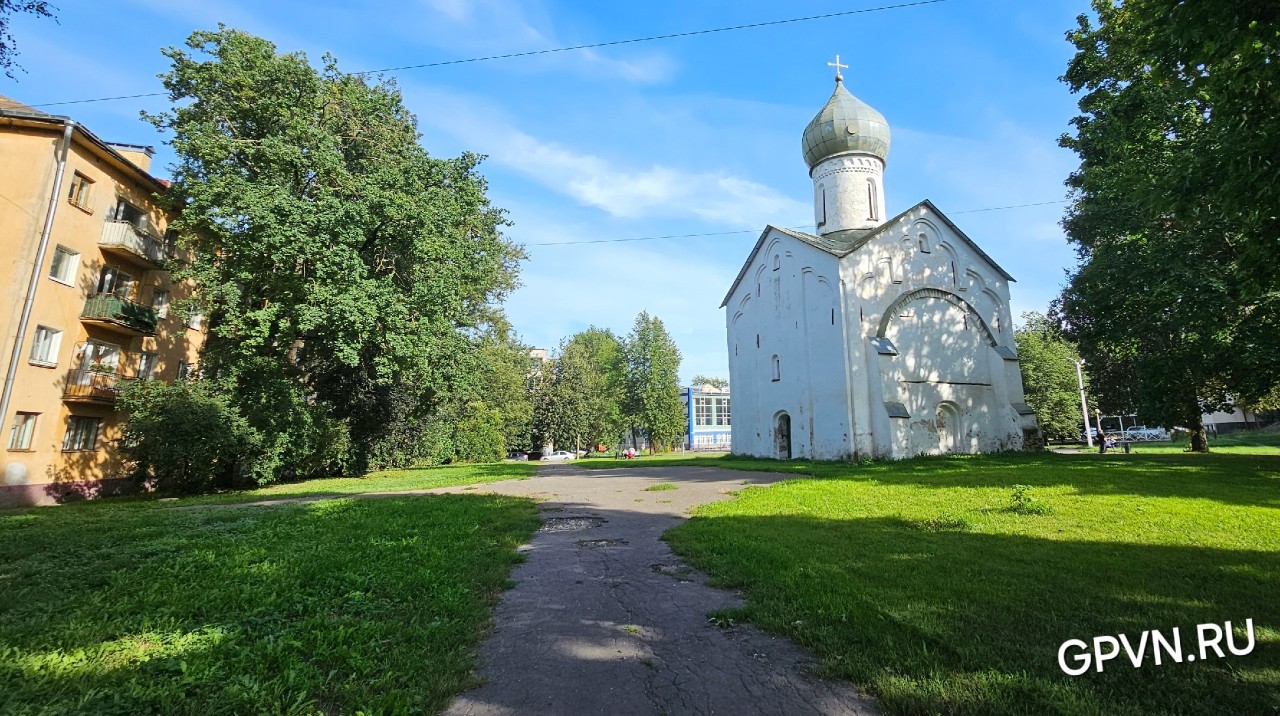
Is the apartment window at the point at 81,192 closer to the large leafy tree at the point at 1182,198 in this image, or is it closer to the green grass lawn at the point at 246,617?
the green grass lawn at the point at 246,617

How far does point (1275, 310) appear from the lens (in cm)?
1472

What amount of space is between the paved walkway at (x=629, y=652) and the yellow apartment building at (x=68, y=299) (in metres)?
21.2

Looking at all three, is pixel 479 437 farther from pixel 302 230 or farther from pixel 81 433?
pixel 302 230

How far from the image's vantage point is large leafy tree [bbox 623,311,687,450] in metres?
61.4

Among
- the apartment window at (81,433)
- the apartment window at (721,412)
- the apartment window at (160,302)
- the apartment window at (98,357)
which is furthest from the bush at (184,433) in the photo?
the apartment window at (721,412)

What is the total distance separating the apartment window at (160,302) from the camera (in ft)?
74.6

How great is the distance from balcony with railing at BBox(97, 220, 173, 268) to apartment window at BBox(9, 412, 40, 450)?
626cm

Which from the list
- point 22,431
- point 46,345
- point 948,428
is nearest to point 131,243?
point 46,345

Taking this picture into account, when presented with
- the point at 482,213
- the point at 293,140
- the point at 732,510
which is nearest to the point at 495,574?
the point at 732,510

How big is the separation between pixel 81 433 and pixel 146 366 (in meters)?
3.48

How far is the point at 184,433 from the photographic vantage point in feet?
57.2

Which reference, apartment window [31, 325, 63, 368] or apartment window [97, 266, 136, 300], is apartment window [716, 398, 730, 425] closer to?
apartment window [97, 266, 136, 300]

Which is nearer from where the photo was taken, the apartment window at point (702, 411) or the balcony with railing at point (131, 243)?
the balcony with railing at point (131, 243)

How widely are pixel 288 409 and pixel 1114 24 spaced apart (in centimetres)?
2951
